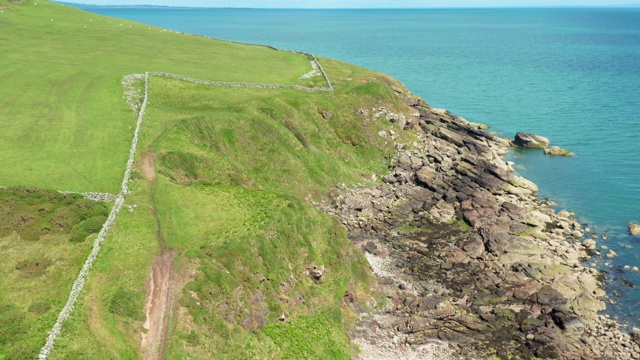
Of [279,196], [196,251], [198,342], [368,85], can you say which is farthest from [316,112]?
[198,342]

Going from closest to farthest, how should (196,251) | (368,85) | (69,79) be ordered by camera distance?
(196,251) < (69,79) < (368,85)

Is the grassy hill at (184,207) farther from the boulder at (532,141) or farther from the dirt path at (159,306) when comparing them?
the boulder at (532,141)

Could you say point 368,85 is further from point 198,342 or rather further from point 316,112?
point 198,342

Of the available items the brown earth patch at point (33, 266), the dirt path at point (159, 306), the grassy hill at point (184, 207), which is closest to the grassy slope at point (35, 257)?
the brown earth patch at point (33, 266)

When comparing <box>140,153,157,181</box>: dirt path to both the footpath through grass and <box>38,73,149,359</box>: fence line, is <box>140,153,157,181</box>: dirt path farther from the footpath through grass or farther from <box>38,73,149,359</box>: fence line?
<box>38,73,149,359</box>: fence line

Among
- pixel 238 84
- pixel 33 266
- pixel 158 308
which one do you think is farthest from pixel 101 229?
pixel 238 84

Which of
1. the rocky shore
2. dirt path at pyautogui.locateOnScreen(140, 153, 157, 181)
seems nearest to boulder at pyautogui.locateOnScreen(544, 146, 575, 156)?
the rocky shore
